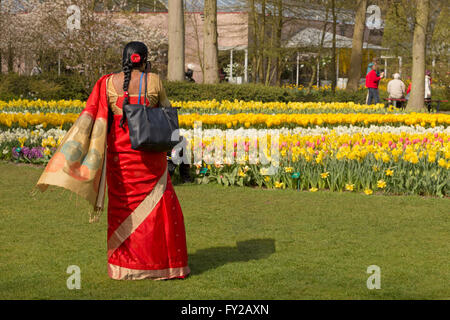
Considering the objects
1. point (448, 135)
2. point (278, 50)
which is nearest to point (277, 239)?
point (448, 135)

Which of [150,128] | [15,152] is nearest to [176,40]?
[15,152]

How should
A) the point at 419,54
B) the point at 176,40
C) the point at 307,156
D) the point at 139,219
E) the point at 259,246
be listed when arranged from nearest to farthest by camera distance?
the point at 139,219 < the point at 259,246 < the point at 307,156 < the point at 419,54 < the point at 176,40

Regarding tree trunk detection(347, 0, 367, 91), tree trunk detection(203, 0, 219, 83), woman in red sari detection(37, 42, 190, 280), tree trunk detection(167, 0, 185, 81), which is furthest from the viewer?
tree trunk detection(347, 0, 367, 91)

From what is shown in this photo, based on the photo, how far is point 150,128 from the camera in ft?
15.1

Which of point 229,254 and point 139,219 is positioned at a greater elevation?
point 139,219

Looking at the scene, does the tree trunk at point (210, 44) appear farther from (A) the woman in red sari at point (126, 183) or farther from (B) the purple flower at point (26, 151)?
(A) the woman in red sari at point (126, 183)

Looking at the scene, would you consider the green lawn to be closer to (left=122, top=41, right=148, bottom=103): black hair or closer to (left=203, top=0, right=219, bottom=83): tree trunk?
(left=122, top=41, right=148, bottom=103): black hair

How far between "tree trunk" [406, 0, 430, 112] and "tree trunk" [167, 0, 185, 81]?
19.1ft

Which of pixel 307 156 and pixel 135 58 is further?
pixel 307 156


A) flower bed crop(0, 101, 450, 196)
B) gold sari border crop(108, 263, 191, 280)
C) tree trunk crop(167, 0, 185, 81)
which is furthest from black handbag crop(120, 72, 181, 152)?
tree trunk crop(167, 0, 185, 81)

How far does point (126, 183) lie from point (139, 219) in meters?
0.25

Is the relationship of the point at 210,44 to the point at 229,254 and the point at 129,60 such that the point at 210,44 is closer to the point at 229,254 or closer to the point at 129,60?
the point at 229,254

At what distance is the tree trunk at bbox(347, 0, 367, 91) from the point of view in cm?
2470

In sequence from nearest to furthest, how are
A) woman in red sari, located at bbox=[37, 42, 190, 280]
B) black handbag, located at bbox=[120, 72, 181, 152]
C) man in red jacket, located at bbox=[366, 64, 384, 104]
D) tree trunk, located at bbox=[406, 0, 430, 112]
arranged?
black handbag, located at bbox=[120, 72, 181, 152]
woman in red sari, located at bbox=[37, 42, 190, 280]
tree trunk, located at bbox=[406, 0, 430, 112]
man in red jacket, located at bbox=[366, 64, 384, 104]
